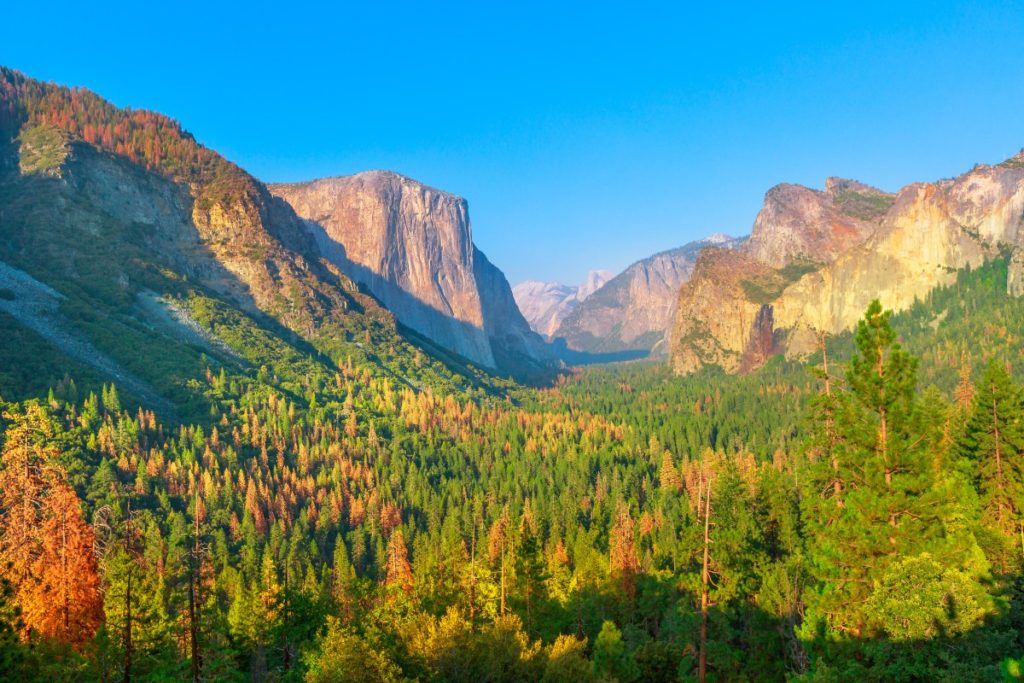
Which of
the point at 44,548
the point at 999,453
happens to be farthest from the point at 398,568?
the point at 999,453

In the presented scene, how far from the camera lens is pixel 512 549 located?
187ft

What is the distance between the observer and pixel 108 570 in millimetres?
29812

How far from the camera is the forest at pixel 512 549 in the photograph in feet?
81.8

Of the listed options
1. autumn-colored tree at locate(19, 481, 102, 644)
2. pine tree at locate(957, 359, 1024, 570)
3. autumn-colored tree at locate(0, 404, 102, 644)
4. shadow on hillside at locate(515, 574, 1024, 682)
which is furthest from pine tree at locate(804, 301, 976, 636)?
autumn-colored tree at locate(0, 404, 102, 644)

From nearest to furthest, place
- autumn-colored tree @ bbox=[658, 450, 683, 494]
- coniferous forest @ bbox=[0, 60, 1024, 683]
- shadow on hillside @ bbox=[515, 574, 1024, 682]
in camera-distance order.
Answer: shadow on hillside @ bbox=[515, 574, 1024, 682] < coniferous forest @ bbox=[0, 60, 1024, 683] < autumn-colored tree @ bbox=[658, 450, 683, 494]

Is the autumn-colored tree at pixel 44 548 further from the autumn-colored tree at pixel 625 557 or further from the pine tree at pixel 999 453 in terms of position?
the autumn-colored tree at pixel 625 557

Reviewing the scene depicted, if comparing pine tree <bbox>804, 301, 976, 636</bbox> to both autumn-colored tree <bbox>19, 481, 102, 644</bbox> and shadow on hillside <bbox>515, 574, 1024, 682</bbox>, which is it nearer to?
shadow on hillside <bbox>515, 574, 1024, 682</bbox>

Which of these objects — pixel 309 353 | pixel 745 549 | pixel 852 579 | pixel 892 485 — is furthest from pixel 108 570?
pixel 309 353

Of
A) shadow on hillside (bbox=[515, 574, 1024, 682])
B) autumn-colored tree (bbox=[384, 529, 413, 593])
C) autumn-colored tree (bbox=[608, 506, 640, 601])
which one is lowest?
autumn-colored tree (bbox=[384, 529, 413, 593])

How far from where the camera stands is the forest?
24.9 metres

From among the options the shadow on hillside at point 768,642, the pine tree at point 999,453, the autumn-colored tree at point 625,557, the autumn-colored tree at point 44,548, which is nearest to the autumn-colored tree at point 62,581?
the autumn-colored tree at point 44,548

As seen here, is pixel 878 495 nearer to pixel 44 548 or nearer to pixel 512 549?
pixel 44 548

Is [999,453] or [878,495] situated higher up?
[999,453]

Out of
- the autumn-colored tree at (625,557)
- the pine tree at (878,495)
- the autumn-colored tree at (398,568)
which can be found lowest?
the autumn-colored tree at (398,568)
